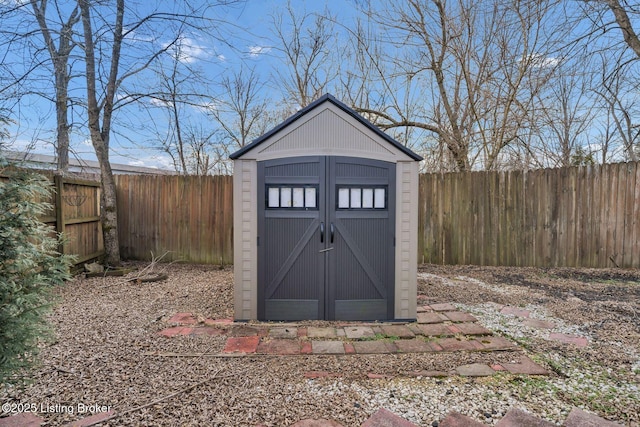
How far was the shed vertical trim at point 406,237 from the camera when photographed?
335 centimetres

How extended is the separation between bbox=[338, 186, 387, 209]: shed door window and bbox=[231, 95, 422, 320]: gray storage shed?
0.03ft

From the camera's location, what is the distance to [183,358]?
8.23 ft

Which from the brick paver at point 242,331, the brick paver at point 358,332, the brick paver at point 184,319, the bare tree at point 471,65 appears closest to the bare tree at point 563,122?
the bare tree at point 471,65

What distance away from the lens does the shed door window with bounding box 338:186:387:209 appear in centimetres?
333

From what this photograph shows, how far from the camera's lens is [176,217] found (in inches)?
243

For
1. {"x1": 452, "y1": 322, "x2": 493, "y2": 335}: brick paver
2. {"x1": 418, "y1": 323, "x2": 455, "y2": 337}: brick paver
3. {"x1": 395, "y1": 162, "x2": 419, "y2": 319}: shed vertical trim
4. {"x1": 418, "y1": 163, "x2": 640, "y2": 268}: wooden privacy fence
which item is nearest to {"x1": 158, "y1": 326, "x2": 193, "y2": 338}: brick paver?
{"x1": 395, "y1": 162, "x2": 419, "y2": 319}: shed vertical trim

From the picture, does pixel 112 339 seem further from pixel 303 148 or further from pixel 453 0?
pixel 453 0

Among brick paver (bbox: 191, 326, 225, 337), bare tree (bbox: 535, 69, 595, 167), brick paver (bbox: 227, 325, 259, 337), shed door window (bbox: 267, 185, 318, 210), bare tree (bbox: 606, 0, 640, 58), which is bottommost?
brick paver (bbox: 191, 326, 225, 337)

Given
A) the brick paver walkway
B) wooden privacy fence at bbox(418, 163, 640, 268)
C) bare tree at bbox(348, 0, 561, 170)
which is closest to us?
the brick paver walkway

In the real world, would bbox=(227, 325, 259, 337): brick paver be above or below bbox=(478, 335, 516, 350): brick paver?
below

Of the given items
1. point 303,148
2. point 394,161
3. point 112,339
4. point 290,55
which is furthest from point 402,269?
point 290,55

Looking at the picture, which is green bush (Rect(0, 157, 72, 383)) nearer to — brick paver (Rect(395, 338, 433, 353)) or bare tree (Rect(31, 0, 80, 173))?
brick paver (Rect(395, 338, 433, 353))

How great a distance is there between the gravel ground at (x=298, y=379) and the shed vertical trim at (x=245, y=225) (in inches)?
23.7

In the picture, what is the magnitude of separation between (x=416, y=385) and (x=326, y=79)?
7682 mm
